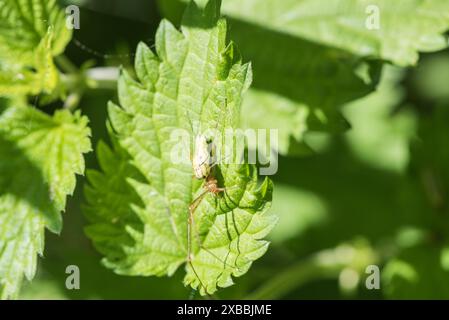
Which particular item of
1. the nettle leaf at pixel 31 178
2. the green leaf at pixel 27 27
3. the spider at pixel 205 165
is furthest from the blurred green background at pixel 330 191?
the spider at pixel 205 165

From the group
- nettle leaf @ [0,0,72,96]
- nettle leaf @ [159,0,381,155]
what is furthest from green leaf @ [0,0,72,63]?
nettle leaf @ [159,0,381,155]

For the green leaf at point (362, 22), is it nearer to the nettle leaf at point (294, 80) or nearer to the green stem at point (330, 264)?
the nettle leaf at point (294, 80)

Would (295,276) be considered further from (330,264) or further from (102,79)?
(102,79)

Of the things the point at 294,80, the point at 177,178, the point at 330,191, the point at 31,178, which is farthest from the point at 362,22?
the point at 31,178

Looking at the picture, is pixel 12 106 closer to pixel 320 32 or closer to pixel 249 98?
pixel 249 98

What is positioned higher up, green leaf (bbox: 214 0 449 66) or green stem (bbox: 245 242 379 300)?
green leaf (bbox: 214 0 449 66)

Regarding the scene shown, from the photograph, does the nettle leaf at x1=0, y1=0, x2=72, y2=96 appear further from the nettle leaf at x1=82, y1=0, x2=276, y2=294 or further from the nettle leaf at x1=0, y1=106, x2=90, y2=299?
the nettle leaf at x1=82, y1=0, x2=276, y2=294
